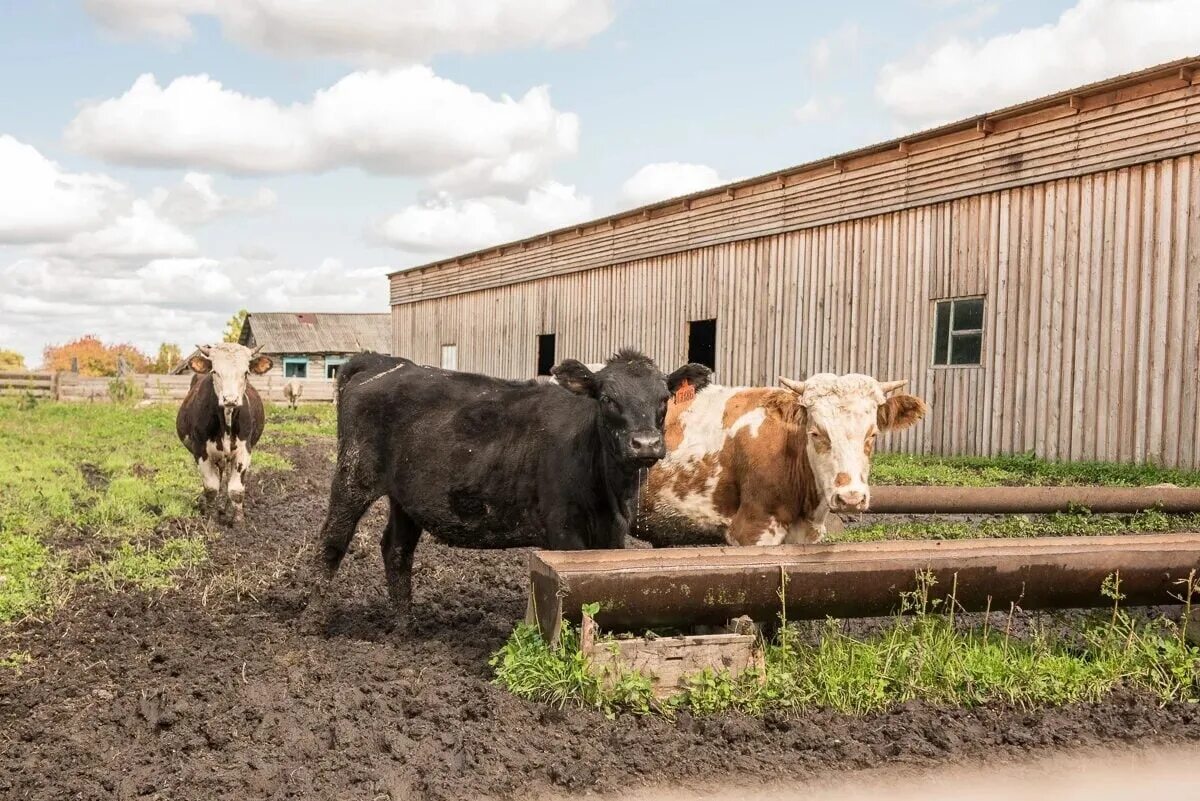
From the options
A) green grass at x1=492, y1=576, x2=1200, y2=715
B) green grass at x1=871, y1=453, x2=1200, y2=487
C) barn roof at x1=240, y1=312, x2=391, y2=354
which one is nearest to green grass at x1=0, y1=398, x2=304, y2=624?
green grass at x1=492, y1=576, x2=1200, y2=715

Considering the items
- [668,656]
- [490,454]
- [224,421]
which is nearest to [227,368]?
[224,421]

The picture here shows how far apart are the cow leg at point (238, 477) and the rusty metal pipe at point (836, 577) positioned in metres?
7.03

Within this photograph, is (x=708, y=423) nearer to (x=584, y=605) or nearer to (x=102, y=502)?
(x=584, y=605)

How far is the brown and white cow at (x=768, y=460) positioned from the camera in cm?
560

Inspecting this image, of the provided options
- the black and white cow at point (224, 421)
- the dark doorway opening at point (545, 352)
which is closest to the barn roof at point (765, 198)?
the dark doorway opening at point (545, 352)

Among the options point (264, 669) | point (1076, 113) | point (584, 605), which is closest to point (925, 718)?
point (584, 605)

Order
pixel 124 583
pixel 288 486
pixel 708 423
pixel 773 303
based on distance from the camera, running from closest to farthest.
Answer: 1. pixel 708 423
2. pixel 124 583
3. pixel 288 486
4. pixel 773 303

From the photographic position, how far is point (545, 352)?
86.9 feet

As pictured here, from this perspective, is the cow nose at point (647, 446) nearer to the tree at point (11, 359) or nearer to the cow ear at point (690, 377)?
the cow ear at point (690, 377)

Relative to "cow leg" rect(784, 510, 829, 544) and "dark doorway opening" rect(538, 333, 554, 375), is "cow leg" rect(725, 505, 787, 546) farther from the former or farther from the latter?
"dark doorway opening" rect(538, 333, 554, 375)

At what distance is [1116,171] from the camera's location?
522 inches

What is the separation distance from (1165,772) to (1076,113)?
11593mm

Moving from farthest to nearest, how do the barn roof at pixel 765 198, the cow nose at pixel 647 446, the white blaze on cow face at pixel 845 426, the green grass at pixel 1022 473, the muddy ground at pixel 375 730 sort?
1. the barn roof at pixel 765 198
2. the green grass at pixel 1022 473
3. the white blaze on cow face at pixel 845 426
4. the cow nose at pixel 647 446
5. the muddy ground at pixel 375 730

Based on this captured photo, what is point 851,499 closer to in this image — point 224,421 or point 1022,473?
point 224,421
